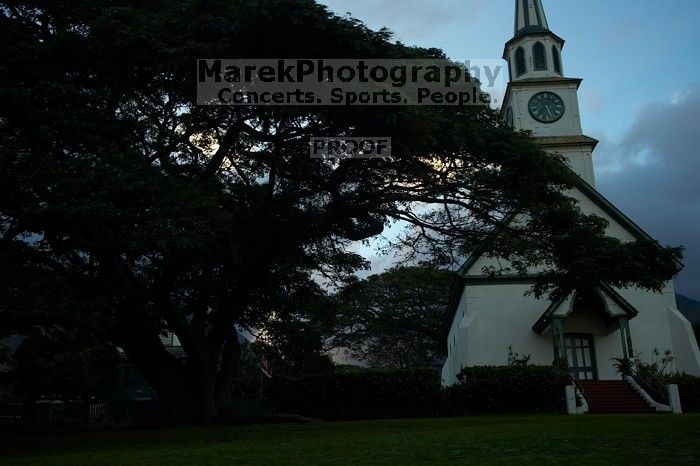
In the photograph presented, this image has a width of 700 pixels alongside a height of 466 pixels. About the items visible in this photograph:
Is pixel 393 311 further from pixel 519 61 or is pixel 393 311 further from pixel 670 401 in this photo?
pixel 670 401

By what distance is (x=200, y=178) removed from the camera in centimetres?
1523

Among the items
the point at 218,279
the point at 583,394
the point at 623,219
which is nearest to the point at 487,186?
the point at 218,279

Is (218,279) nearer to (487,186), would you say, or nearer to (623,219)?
(487,186)

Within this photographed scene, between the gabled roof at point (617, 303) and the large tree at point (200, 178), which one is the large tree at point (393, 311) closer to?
the gabled roof at point (617, 303)

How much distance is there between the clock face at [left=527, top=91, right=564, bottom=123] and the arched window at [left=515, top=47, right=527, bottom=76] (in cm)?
213

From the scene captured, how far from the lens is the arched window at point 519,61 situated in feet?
123

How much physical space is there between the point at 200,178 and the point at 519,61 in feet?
91.8

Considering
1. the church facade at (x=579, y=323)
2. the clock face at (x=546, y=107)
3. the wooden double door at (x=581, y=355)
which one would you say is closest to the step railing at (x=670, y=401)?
the church facade at (x=579, y=323)

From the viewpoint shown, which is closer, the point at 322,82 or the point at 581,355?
the point at 322,82

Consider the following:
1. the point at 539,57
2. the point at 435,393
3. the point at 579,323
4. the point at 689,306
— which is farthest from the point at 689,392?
the point at 689,306

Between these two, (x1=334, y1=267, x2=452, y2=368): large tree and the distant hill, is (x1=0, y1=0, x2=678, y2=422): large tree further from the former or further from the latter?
the distant hill

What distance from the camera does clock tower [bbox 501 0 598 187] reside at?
34.8 metres

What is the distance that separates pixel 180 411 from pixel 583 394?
47.8 ft

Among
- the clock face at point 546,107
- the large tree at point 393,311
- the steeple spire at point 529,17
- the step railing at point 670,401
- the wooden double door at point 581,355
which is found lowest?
the step railing at point 670,401
